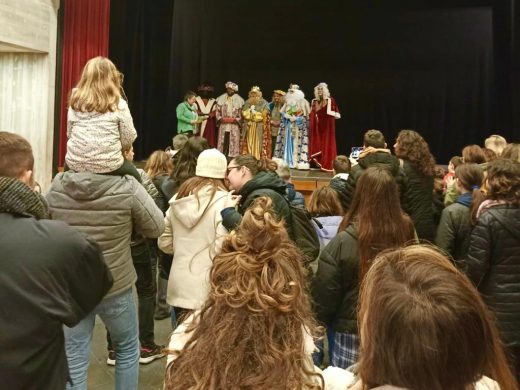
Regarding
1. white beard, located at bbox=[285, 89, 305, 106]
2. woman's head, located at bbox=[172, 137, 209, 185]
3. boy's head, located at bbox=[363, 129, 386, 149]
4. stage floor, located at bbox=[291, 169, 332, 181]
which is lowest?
woman's head, located at bbox=[172, 137, 209, 185]

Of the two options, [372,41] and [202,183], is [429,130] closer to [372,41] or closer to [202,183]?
[372,41]

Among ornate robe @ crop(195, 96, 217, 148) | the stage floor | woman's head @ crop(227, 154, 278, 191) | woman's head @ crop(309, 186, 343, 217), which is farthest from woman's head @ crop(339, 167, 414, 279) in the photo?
ornate robe @ crop(195, 96, 217, 148)

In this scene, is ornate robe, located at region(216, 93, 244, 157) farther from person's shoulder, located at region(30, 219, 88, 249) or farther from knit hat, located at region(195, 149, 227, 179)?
person's shoulder, located at region(30, 219, 88, 249)

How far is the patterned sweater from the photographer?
224 cm

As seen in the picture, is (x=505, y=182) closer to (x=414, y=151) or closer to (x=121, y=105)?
(x=414, y=151)

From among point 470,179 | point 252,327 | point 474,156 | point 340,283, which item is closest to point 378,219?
point 340,283

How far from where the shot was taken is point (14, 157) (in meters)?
1.88

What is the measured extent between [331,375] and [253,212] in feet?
1.32

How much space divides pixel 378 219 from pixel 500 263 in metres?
0.75

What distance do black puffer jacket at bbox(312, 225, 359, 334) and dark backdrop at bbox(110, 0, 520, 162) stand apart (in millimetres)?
9122

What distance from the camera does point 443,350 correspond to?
0.94m

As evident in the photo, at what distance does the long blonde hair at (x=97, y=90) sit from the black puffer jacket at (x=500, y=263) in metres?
1.68

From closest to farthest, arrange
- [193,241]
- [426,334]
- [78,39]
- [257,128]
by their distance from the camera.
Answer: [426,334]
[193,241]
[78,39]
[257,128]

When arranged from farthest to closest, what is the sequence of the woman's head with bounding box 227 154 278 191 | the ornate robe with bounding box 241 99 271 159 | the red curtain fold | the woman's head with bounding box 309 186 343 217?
the ornate robe with bounding box 241 99 271 159, the red curtain fold, the woman's head with bounding box 309 186 343 217, the woman's head with bounding box 227 154 278 191
